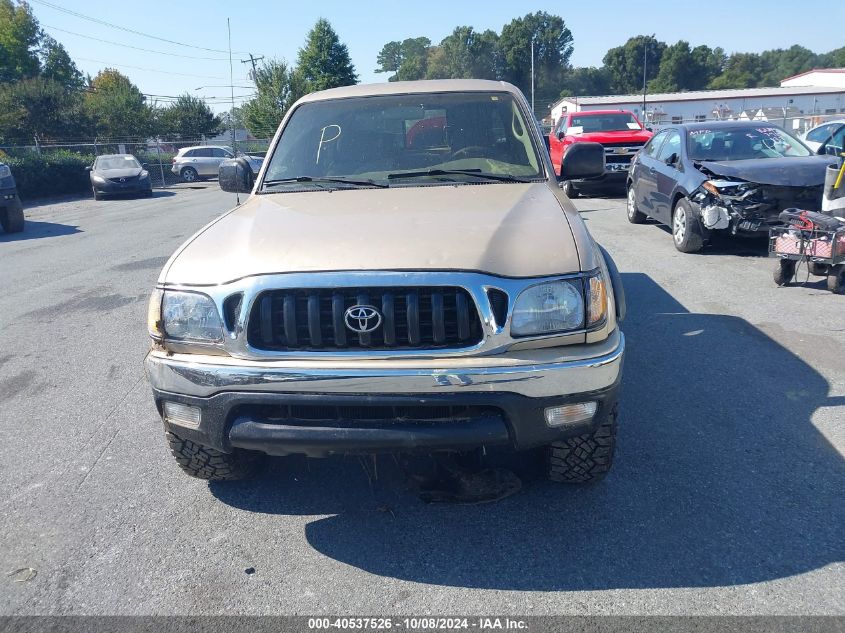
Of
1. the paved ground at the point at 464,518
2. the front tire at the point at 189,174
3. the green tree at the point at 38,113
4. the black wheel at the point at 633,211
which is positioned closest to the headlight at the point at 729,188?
the black wheel at the point at 633,211

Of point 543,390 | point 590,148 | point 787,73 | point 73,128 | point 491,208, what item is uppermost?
point 787,73

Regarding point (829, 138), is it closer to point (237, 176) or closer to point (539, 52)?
point (237, 176)

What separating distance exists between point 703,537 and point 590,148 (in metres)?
2.56

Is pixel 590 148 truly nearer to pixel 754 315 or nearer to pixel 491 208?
pixel 491 208

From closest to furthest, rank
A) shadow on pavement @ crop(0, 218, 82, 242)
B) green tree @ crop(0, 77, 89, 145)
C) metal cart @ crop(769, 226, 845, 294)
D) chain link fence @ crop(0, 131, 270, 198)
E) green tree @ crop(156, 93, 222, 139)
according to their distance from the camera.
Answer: metal cart @ crop(769, 226, 845, 294)
shadow on pavement @ crop(0, 218, 82, 242)
chain link fence @ crop(0, 131, 270, 198)
green tree @ crop(0, 77, 89, 145)
green tree @ crop(156, 93, 222, 139)

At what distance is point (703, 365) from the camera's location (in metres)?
5.03

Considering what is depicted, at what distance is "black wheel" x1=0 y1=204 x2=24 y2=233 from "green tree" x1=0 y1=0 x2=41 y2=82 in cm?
5916

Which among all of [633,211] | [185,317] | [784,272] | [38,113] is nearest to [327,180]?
[185,317]

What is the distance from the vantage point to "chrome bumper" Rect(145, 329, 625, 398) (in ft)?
8.81

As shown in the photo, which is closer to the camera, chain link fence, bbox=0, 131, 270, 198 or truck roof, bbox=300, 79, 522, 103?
truck roof, bbox=300, 79, 522, 103

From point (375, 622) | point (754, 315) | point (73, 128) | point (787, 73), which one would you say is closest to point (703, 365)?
point (754, 315)

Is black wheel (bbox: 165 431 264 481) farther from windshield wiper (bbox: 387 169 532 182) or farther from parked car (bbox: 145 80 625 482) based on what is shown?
windshield wiper (bbox: 387 169 532 182)

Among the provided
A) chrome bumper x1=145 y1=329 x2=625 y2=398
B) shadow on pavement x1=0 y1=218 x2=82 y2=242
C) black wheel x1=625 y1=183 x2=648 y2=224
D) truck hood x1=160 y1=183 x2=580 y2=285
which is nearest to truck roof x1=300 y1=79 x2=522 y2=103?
truck hood x1=160 y1=183 x2=580 y2=285

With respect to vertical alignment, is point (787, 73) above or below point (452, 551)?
above
